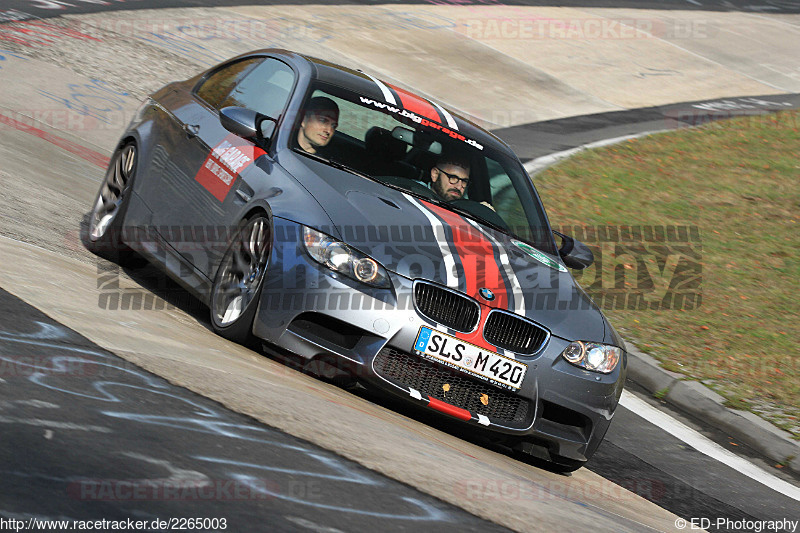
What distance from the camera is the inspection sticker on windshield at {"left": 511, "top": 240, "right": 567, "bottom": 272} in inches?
240

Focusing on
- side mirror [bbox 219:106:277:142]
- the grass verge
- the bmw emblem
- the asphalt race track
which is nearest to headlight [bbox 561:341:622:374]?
the bmw emblem

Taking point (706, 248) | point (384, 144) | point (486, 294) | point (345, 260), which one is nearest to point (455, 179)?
point (384, 144)

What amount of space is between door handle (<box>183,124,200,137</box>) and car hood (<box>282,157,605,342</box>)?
1094mm

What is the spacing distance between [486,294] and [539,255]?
102cm

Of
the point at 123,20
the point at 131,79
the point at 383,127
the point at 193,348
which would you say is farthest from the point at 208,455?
the point at 123,20

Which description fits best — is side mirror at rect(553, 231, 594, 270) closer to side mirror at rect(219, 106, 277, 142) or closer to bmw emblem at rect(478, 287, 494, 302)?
bmw emblem at rect(478, 287, 494, 302)

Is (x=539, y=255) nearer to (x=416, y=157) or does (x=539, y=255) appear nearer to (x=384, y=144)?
(x=416, y=157)

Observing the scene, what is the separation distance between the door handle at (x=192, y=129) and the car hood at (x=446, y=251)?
3.59 feet

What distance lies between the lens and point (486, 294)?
17.3 ft

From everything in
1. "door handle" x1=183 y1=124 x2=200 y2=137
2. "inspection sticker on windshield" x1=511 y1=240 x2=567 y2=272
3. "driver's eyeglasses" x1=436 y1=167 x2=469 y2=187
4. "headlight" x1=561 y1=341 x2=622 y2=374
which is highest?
"door handle" x1=183 y1=124 x2=200 y2=137

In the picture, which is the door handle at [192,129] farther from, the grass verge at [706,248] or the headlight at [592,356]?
the grass verge at [706,248]

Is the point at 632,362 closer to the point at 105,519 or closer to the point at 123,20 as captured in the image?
the point at 105,519

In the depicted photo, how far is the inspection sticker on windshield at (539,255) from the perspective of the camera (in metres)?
6.11

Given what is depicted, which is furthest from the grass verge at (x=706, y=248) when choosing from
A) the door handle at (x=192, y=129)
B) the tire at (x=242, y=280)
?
the door handle at (x=192, y=129)
